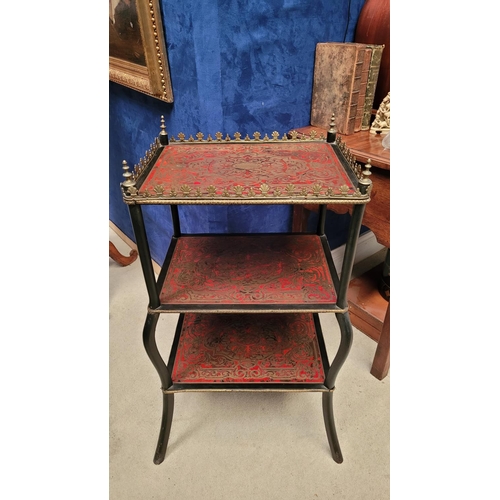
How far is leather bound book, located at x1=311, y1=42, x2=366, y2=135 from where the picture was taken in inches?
56.1

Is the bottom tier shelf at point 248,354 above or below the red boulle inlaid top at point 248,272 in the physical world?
below

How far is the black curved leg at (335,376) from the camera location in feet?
3.65

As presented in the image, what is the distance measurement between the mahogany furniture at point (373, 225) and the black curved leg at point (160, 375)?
0.87 metres

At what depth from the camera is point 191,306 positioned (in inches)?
42.7

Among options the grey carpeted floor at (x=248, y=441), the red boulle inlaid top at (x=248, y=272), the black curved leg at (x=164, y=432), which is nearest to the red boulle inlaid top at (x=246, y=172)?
the red boulle inlaid top at (x=248, y=272)

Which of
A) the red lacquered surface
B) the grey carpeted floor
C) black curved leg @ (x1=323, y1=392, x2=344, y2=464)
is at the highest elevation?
the red lacquered surface

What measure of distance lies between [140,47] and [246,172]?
94 cm

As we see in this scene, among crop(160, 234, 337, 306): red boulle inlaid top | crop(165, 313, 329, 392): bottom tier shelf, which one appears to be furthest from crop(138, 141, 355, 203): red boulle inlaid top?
crop(165, 313, 329, 392): bottom tier shelf

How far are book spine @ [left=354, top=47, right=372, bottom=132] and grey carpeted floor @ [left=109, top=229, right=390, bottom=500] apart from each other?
1121 millimetres

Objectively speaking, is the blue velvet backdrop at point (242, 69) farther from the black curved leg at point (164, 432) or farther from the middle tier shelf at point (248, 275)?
the black curved leg at point (164, 432)

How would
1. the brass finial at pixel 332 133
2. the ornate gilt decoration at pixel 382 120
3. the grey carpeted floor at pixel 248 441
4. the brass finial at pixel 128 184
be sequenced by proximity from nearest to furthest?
the brass finial at pixel 128 184, the brass finial at pixel 332 133, the grey carpeted floor at pixel 248 441, the ornate gilt decoration at pixel 382 120

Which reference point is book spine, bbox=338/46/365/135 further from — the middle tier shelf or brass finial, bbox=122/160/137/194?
brass finial, bbox=122/160/137/194

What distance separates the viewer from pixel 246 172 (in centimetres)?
103

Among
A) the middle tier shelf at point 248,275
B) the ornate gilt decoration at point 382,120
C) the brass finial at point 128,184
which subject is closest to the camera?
the brass finial at point 128,184
